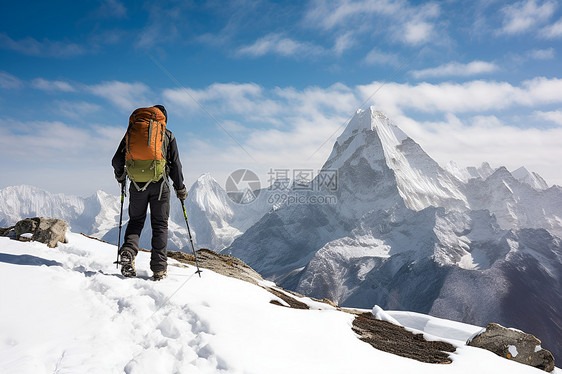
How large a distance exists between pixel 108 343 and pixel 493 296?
211 m

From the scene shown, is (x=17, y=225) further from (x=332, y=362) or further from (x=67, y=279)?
(x=332, y=362)

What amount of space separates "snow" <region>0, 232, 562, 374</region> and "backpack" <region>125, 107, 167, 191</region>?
9.02ft

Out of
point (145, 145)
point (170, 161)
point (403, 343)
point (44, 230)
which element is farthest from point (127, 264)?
point (403, 343)

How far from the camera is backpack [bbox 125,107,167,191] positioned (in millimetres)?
8625

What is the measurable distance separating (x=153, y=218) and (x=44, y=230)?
4251 millimetres

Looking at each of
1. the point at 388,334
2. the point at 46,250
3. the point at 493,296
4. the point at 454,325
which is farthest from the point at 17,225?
the point at 493,296

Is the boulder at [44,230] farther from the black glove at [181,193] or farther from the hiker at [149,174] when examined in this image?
the black glove at [181,193]

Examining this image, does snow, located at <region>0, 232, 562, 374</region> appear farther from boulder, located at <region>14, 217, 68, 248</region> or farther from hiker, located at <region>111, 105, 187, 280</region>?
boulder, located at <region>14, 217, 68, 248</region>

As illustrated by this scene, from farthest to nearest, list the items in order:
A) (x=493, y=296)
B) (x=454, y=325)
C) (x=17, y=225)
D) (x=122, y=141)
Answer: (x=493, y=296), (x=454, y=325), (x=17, y=225), (x=122, y=141)

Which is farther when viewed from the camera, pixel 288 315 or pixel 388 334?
pixel 388 334

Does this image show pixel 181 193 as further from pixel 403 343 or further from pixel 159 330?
pixel 403 343

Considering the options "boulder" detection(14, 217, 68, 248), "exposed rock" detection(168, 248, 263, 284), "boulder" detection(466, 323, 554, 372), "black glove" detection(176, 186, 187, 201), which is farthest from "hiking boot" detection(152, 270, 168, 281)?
"boulder" detection(466, 323, 554, 372)

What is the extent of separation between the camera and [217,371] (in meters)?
4.91

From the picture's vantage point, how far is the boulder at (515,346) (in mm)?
9961
